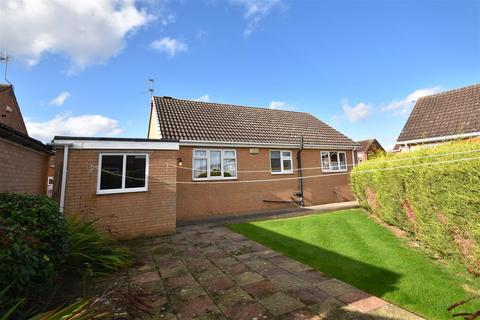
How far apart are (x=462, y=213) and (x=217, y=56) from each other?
10.1 meters

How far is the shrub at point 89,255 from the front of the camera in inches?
178

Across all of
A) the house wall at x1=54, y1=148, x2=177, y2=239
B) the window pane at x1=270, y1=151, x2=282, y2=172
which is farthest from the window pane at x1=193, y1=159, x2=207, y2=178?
the window pane at x1=270, y1=151, x2=282, y2=172

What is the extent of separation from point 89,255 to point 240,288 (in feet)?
10.6

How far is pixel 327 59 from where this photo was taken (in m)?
11.0

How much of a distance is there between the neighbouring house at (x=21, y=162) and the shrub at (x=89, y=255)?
1.86m

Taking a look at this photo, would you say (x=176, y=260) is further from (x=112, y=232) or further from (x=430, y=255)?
(x=430, y=255)

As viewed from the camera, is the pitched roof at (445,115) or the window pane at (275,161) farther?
the window pane at (275,161)

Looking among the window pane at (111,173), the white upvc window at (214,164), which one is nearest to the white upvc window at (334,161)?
the white upvc window at (214,164)

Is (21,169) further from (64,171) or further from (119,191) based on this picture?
(119,191)

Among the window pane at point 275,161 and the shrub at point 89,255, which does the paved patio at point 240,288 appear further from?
the window pane at point 275,161

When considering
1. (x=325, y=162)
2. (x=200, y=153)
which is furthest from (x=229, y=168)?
(x=325, y=162)

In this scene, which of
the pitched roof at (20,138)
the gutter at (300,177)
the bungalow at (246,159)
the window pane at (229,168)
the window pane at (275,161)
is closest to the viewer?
the pitched roof at (20,138)

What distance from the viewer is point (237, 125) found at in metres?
13.8

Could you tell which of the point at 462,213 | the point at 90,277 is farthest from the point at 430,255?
the point at 90,277
